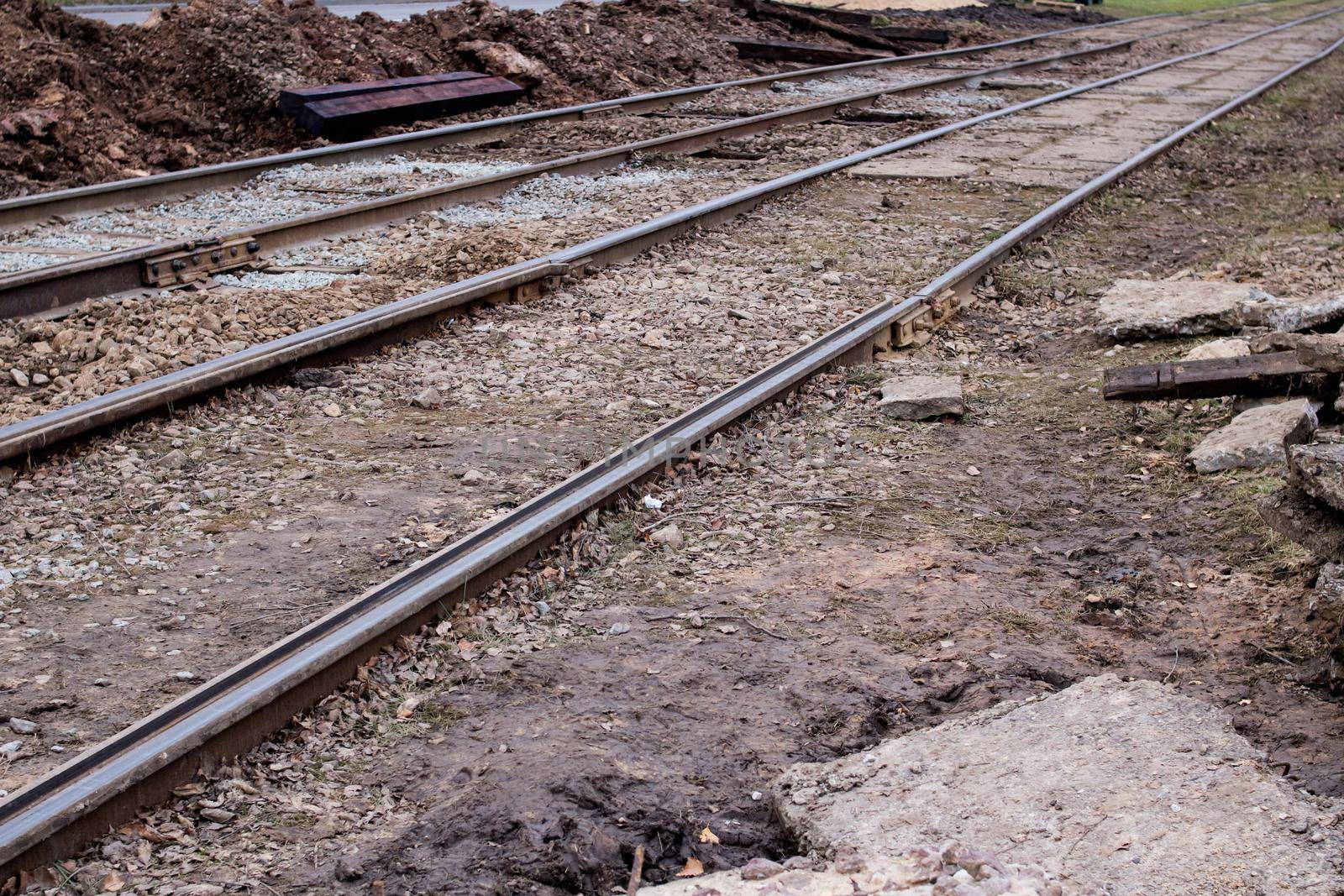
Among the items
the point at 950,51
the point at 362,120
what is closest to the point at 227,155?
the point at 362,120

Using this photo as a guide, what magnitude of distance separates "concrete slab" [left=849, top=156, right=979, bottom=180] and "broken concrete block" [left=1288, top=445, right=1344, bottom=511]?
28.4 feet

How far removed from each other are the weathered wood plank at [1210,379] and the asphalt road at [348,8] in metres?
18.9

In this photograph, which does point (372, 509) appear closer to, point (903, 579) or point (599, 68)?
point (903, 579)

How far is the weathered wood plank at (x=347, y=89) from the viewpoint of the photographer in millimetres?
14375

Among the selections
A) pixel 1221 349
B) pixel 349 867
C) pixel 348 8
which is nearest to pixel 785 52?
pixel 348 8

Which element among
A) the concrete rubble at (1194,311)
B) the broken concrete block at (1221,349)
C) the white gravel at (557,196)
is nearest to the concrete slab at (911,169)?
the white gravel at (557,196)

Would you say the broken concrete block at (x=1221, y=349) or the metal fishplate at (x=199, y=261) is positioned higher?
the metal fishplate at (x=199, y=261)

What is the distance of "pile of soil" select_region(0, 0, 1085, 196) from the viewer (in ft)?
42.3

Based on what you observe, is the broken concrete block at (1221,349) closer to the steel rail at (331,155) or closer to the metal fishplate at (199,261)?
the metal fishplate at (199,261)

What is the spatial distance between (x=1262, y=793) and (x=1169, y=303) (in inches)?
219

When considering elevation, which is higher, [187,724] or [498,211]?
[498,211]

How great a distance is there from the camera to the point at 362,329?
7.05 m

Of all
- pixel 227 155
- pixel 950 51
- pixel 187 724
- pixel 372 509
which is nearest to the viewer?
pixel 187 724

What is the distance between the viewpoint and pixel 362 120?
14.3 meters
